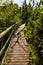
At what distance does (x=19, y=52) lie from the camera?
32.8 feet

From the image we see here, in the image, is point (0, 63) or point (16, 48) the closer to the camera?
point (0, 63)

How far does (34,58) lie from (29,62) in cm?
31

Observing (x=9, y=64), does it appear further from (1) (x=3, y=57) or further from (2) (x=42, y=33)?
(2) (x=42, y=33)

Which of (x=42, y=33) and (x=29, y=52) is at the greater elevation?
(x=42, y=33)

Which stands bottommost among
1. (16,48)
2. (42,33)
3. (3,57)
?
(16,48)

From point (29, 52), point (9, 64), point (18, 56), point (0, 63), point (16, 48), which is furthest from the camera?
point (16, 48)

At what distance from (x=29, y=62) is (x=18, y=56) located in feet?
3.18

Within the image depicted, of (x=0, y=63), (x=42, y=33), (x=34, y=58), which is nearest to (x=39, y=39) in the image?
(x=42, y=33)

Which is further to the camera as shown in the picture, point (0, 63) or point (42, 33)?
point (42, 33)

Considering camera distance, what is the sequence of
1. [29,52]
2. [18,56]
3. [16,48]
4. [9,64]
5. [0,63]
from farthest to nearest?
[16,48] → [29,52] → [18,56] → [9,64] → [0,63]

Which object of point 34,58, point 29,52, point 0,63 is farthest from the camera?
point 29,52

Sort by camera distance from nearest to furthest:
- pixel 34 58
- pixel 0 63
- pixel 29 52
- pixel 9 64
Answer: pixel 0 63 < pixel 9 64 < pixel 34 58 < pixel 29 52

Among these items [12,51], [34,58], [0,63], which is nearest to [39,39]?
[34,58]

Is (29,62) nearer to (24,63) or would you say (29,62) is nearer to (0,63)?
(24,63)
